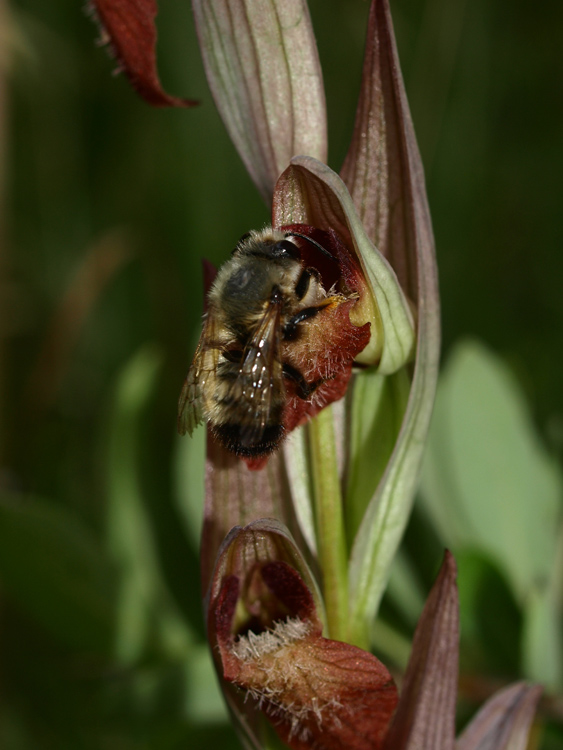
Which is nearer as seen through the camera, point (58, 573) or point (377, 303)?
point (377, 303)

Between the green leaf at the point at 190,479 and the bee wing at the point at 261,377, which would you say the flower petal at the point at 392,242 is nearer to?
the bee wing at the point at 261,377

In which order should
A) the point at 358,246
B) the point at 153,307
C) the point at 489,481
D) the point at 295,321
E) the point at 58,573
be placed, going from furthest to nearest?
the point at 153,307 → the point at 489,481 → the point at 58,573 → the point at 295,321 → the point at 358,246

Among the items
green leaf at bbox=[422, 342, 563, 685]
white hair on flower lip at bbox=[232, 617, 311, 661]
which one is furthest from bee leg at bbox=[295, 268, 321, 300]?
green leaf at bbox=[422, 342, 563, 685]

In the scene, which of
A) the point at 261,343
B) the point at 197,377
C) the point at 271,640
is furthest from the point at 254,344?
the point at 271,640

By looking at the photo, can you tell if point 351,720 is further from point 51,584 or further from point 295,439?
point 51,584

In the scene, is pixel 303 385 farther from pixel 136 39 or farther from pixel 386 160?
pixel 136 39

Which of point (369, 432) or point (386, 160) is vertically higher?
point (386, 160)

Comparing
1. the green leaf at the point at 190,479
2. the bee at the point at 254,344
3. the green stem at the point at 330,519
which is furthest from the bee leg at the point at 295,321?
the green leaf at the point at 190,479
